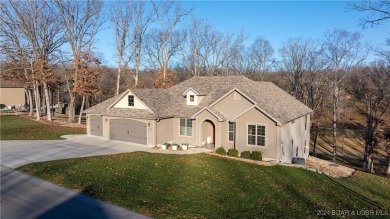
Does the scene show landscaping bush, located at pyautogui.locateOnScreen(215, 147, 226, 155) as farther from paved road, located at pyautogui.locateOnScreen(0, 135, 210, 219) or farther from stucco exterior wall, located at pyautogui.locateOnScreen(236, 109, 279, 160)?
paved road, located at pyautogui.locateOnScreen(0, 135, 210, 219)

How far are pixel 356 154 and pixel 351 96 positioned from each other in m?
30.0

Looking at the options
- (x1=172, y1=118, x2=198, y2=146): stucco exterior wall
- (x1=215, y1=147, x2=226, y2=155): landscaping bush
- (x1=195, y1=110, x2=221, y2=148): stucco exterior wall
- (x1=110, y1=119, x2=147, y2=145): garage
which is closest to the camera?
(x1=215, y1=147, x2=226, y2=155): landscaping bush

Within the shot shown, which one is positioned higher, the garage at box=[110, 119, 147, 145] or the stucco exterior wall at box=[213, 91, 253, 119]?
the stucco exterior wall at box=[213, 91, 253, 119]

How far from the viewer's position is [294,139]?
2530cm

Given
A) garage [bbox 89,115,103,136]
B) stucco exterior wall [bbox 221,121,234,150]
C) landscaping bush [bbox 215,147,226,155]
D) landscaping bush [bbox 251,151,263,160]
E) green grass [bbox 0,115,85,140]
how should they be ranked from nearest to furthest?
landscaping bush [bbox 251,151,263,160] < landscaping bush [bbox 215,147,226,155] < stucco exterior wall [bbox 221,121,234,150] < green grass [bbox 0,115,85,140] < garage [bbox 89,115,103,136]

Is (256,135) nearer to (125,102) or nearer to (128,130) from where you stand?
(128,130)

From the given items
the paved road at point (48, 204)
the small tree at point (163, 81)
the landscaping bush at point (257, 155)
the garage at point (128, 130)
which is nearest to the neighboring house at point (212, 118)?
the garage at point (128, 130)

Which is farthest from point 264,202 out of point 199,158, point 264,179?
point 199,158

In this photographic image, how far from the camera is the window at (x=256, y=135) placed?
22.0 metres

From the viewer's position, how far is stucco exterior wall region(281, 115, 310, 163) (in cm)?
2247

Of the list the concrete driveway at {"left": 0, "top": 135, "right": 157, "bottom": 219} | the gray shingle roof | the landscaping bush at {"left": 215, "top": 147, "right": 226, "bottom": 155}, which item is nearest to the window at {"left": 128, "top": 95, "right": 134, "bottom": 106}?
the gray shingle roof

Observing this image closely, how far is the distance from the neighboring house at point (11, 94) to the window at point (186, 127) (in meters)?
51.4

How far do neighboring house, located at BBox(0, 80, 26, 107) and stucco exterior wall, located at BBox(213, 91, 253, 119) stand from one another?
54.7m

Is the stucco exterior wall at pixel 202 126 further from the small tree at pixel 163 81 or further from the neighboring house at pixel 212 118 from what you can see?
the small tree at pixel 163 81
